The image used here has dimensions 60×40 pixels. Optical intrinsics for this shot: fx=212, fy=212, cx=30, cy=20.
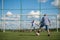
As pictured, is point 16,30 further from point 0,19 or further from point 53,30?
point 53,30

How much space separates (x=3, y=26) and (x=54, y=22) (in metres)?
2.34

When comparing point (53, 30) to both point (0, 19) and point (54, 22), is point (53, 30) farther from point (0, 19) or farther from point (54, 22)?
point (0, 19)

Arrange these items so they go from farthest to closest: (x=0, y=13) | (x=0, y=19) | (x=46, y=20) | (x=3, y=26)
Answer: (x=3, y=26) < (x=0, y=19) < (x=0, y=13) < (x=46, y=20)

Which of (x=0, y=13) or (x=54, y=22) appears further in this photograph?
(x=54, y=22)

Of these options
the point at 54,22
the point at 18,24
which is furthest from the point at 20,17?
the point at 54,22

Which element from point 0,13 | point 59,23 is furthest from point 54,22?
point 0,13

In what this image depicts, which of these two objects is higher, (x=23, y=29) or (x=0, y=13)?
(x=0, y=13)

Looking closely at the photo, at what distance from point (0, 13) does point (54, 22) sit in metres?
2.64

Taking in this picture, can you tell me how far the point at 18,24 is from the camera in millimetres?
9258

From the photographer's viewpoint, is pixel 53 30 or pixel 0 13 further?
pixel 53 30

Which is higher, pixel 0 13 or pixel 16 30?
pixel 0 13

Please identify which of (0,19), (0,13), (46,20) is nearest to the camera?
(46,20)

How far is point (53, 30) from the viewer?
9.07 m

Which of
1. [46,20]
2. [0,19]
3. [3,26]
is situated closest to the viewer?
[46,20]
